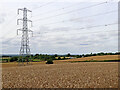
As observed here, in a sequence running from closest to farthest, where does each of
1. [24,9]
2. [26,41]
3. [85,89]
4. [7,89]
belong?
[85,89], [7,89], [26,41], [24,9]

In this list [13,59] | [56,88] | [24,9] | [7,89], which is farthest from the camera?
[13,59]

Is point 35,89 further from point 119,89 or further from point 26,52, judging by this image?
point 26,52

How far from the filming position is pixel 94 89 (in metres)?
11.3

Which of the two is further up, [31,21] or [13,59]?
[31,21]

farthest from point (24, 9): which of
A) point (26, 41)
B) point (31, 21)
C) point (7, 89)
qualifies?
point (7, 89)

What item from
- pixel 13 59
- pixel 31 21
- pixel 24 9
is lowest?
pixel 13 59

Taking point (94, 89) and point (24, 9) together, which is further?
point (24, 9)

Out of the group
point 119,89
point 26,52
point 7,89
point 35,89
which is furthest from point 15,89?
point 26,52

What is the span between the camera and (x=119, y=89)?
11688 millimetres

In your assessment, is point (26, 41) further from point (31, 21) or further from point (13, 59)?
point (13, 59)

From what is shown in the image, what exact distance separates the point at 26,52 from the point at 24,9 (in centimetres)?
1375

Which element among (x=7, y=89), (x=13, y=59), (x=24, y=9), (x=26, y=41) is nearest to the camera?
(x=7, y=89)

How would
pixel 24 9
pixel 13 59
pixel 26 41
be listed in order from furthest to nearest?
1. pixel 13 59
2. pixel 24 9
3. pixel 26 41

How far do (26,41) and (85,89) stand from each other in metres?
36.0
